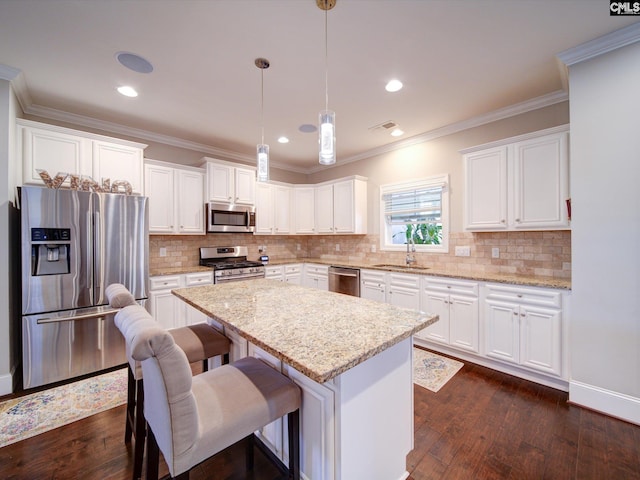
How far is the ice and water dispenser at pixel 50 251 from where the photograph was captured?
2.48 metres

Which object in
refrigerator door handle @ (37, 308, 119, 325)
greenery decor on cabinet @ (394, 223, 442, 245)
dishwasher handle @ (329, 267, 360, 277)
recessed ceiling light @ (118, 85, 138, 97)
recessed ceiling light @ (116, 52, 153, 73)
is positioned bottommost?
refrigerator door handle @ (37, 308, 119, 325)

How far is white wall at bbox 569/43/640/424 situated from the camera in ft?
6.45

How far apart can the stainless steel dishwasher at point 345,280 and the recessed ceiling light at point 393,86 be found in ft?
7.57

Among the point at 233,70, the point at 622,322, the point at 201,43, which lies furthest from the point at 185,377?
the point at 622,322

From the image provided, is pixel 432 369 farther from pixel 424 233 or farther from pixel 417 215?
pixel 417 215

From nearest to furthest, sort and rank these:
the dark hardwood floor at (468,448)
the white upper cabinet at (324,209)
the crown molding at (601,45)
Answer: the dark hardwood floor at (468,448) < the crown molding at (601,45) < the white upper cabinet at (324,209)

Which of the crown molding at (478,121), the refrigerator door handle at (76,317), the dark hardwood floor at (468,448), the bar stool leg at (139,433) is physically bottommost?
the dark hardwood floor at (468,448)

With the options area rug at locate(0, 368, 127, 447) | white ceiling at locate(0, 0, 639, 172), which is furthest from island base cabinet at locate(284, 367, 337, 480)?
white ceiling at locate(0, 0, 639, 172)

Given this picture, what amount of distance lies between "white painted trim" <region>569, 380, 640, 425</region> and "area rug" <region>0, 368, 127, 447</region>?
369 cm

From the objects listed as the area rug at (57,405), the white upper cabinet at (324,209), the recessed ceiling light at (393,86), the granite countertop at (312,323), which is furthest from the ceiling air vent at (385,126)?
the area rug at (57,405)

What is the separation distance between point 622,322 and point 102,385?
14.2 feet

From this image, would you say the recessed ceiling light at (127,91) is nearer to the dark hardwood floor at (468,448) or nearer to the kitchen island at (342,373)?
the kitchen island at (342,373)

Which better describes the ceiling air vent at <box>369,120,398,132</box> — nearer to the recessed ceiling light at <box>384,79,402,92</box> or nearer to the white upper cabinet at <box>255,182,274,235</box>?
the recessed ceiling light at <box>384,79,402,92</box>

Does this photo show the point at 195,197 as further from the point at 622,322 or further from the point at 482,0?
the point at 622,322
